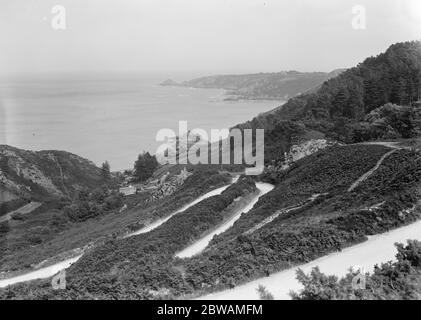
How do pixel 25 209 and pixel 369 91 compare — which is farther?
pixel 25 209

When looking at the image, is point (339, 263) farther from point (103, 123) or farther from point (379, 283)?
point (103, 123)

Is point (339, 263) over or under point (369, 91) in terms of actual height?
under

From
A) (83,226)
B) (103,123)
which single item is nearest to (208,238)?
(83,226)

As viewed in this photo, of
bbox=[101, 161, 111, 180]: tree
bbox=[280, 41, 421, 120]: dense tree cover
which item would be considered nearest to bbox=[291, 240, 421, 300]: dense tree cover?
bbox=[280, 41, 421, 120]: dense tree cover

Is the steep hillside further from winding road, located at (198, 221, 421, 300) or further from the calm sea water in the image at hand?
the calm sea water

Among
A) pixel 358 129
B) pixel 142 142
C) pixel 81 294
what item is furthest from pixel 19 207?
pixel 81 294

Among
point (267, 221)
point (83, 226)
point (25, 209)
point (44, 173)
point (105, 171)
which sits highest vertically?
point (267, 221)

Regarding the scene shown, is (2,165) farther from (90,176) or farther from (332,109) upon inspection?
(332,109)
